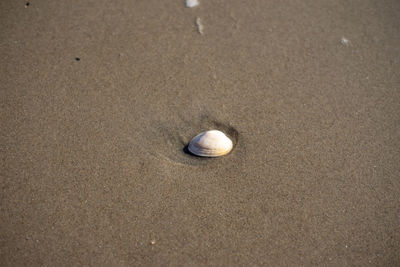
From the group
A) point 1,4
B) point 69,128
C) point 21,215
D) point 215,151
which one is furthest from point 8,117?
point 215,151

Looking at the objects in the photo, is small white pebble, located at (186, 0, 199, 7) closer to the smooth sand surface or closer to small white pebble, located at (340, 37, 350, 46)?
the smooth sand surface

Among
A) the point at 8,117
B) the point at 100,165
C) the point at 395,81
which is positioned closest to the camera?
the point at 100,165

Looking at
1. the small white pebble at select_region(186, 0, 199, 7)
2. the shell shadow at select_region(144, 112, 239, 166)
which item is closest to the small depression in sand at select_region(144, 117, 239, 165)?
the shell shadow at select_region(144, 112, 239, 166)

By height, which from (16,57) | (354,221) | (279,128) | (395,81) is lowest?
(354,221)

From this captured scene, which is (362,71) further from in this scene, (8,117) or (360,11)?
(8,117)

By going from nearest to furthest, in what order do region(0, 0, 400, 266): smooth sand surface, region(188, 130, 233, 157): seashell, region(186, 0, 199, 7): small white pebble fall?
region(0, 0, 400, 266): smooth sand surface
region(188, 130, 233, 157): seashell
region(186, 0, 199, 7): small white pebble

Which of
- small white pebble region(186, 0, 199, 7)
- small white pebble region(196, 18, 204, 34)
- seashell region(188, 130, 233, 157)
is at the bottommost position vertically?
seashell region(188, 130, 233, 157)

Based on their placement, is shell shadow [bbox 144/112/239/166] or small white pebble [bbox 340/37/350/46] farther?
small white pebble [bbox 340/37/350/46]
